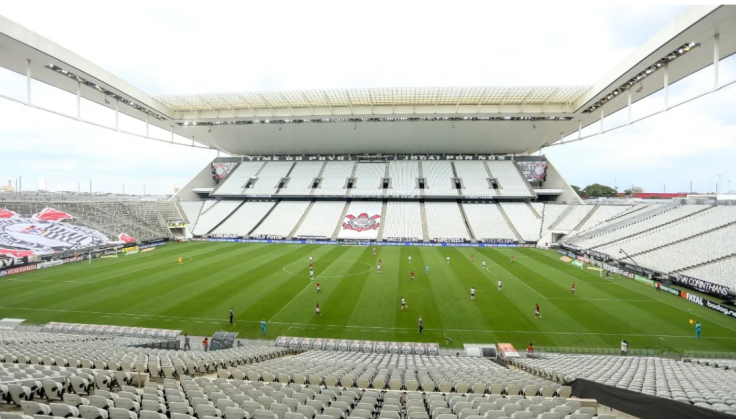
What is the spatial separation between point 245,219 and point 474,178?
38.2 m

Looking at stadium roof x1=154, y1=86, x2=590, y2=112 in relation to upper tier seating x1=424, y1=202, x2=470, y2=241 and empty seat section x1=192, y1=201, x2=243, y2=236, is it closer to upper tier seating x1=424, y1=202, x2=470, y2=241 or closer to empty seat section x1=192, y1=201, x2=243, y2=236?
upper tier seating x1=424, y1=202, x2=470, y2=241

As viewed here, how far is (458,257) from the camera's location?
34844mm

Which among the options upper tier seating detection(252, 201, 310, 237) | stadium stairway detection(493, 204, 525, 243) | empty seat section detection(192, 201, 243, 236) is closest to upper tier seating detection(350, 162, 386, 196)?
upper tier seating detection(252, 201, 310, 237)

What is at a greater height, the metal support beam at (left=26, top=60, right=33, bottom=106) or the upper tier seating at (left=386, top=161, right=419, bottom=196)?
the metal support beam at (left=26, top=60, right=33, bottom=106)

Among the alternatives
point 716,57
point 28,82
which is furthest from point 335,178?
point 716,57

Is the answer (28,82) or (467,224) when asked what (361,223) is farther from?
(28,82)

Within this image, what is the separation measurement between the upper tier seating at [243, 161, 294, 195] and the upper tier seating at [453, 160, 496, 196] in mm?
31305

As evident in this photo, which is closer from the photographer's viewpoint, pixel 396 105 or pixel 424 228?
pixel 396 105

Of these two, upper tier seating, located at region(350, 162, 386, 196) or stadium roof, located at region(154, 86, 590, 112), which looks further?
upper tier seating, located at region(350, 162, 386, 196)

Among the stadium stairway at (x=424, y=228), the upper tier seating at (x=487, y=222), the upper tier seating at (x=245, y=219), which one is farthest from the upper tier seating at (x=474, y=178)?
the upper tier seating at (x=245, y=219)

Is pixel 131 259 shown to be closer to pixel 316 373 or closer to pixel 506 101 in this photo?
pixel 316 373

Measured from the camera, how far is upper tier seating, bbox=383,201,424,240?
45.7 metres

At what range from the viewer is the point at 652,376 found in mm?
8789

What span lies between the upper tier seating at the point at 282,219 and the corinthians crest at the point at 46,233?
16958 mm
